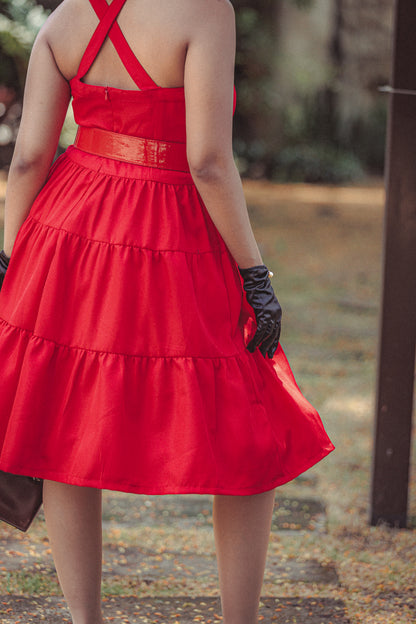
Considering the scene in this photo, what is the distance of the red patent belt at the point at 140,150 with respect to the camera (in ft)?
6.41

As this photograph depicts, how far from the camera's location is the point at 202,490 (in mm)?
1827

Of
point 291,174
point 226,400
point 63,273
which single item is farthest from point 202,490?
point 291,174

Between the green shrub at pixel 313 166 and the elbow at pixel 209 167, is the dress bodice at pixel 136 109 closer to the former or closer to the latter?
the elbow at pixel 209 167

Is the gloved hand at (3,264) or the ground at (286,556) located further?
the ground at (286,556)

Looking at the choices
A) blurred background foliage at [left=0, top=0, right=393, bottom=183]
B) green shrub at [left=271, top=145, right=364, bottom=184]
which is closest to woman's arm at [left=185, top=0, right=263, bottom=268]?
blurred background foliage at [left=0, top=0, right=393, bottom=183]

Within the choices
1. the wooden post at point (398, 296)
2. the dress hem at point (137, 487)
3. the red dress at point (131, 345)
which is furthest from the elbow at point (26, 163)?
the wooden post at point (398, 296)

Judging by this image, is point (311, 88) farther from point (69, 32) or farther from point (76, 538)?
point (76, 538)

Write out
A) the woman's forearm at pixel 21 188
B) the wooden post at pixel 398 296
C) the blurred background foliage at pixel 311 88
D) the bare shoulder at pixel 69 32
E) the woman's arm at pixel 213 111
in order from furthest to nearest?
the blurred background foliage at pixel 311 88, the wooden post at pixel 398 296, the woman's forearm at pixel 21 188, the bare shoulder at pixel 69 32, the woman's arm at pixel 213 111

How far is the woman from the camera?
1.84m

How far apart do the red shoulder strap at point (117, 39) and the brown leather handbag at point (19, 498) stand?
106 cm

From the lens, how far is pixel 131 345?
187cm

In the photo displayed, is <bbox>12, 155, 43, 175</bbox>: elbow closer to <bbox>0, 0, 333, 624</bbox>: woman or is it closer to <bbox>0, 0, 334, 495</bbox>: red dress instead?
<bbox>0, 0, 333, 624</bbox>: woman

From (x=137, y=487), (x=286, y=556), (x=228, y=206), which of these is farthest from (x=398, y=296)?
(x=137, y=487)

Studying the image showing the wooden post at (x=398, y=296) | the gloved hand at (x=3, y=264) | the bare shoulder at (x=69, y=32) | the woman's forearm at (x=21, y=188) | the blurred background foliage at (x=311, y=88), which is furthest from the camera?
the blurred background foliage at (x=311, y=88)
